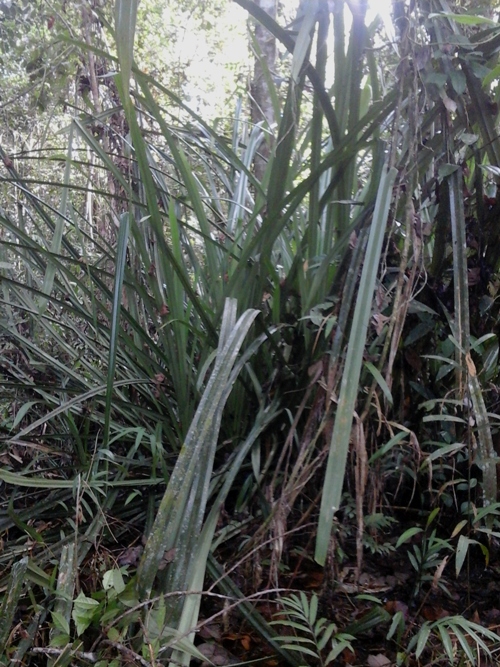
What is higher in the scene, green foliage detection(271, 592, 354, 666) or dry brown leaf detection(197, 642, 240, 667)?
green foliage detection(271, 592, 354, 666)

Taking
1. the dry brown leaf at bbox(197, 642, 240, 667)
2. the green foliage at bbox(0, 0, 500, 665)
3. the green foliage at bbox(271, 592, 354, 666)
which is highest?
the green foliage at bbox(0, 0, 500, 665)

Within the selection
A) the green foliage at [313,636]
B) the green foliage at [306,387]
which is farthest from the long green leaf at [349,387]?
the green foliage at [313,636]

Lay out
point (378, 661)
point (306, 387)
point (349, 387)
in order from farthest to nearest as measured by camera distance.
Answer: point (306, 387)
point (378, 661)
point (349, 387)

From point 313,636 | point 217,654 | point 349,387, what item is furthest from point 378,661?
point 349,387

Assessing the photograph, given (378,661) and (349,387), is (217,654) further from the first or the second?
(349,387)

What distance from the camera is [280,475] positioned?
1026 mm

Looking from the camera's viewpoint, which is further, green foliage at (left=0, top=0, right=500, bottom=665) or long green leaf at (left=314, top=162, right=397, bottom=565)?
green foliage at (left=0, top=0, right=500, bottom=665)

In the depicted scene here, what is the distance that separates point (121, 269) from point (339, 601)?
2.16 ft

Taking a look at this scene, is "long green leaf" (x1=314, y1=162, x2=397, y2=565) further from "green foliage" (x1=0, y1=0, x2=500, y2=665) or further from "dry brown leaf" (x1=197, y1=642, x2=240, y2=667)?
"dry brown leaf" (x1=197, y1=642, x2=240, y2=667)

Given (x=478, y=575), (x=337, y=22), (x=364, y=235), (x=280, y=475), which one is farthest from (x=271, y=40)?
(x=478, y=575)

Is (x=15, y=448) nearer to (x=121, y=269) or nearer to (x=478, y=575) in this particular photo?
(x=121, y=269)

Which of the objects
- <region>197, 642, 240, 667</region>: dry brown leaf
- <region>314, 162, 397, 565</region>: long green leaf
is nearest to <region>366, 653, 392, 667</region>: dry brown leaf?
<region>197, 642, 240, 667</region>: dry brown leaf

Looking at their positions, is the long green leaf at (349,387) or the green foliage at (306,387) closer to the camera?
the long green leaf at (349,387)

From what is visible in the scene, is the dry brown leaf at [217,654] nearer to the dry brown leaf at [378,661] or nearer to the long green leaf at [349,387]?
the dry brown leaf at [378,661]
